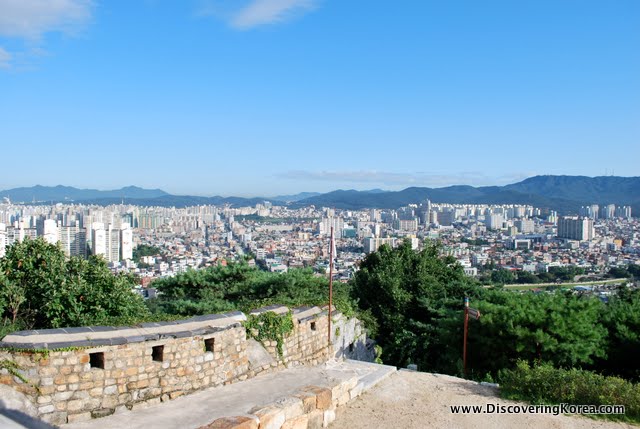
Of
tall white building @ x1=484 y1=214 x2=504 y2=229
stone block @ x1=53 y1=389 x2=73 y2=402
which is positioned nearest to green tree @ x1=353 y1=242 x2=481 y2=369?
stone block @ x1=53 y1=389 x2=73 y2=402

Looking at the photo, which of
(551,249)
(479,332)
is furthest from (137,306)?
(551,249)

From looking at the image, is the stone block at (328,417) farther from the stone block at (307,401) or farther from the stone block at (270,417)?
the stone block at (270,417)

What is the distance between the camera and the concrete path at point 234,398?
5156 mm

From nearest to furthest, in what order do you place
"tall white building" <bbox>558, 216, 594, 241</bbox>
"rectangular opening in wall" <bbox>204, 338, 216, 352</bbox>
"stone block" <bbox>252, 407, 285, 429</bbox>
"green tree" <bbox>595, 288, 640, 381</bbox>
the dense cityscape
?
"stone block" <bbox>252, 407, 285, 429</bbox>
"rectangular opening in wall" <bbox>204, 338, 216, 352</bbox>
"green tree" <bbox>595, 288, 640, 381</bbox>
the dense cityscape
"tall white building" <bbox>558, 216, 594, 241</bbox>

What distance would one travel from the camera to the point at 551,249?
78.6 m

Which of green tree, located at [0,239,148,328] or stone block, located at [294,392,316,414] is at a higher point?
green tree, located at [0,239,148,328]

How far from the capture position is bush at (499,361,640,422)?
21.5 feet

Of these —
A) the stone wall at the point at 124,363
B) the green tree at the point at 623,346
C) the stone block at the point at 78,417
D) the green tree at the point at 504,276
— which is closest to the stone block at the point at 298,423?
the stone wall at the point at 124,363

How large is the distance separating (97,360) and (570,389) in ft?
18.9

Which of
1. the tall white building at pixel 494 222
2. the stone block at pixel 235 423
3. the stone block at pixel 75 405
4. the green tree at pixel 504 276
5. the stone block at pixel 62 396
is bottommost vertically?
the green tree at pixel 504 276

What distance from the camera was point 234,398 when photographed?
238 inches

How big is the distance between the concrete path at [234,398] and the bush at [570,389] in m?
1.83

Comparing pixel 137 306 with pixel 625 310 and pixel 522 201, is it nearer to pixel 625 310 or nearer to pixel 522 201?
pixel 625 310

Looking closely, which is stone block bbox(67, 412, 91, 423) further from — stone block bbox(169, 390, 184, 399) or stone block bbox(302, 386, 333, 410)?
stone block bbox(302, 386, 333, 410)
